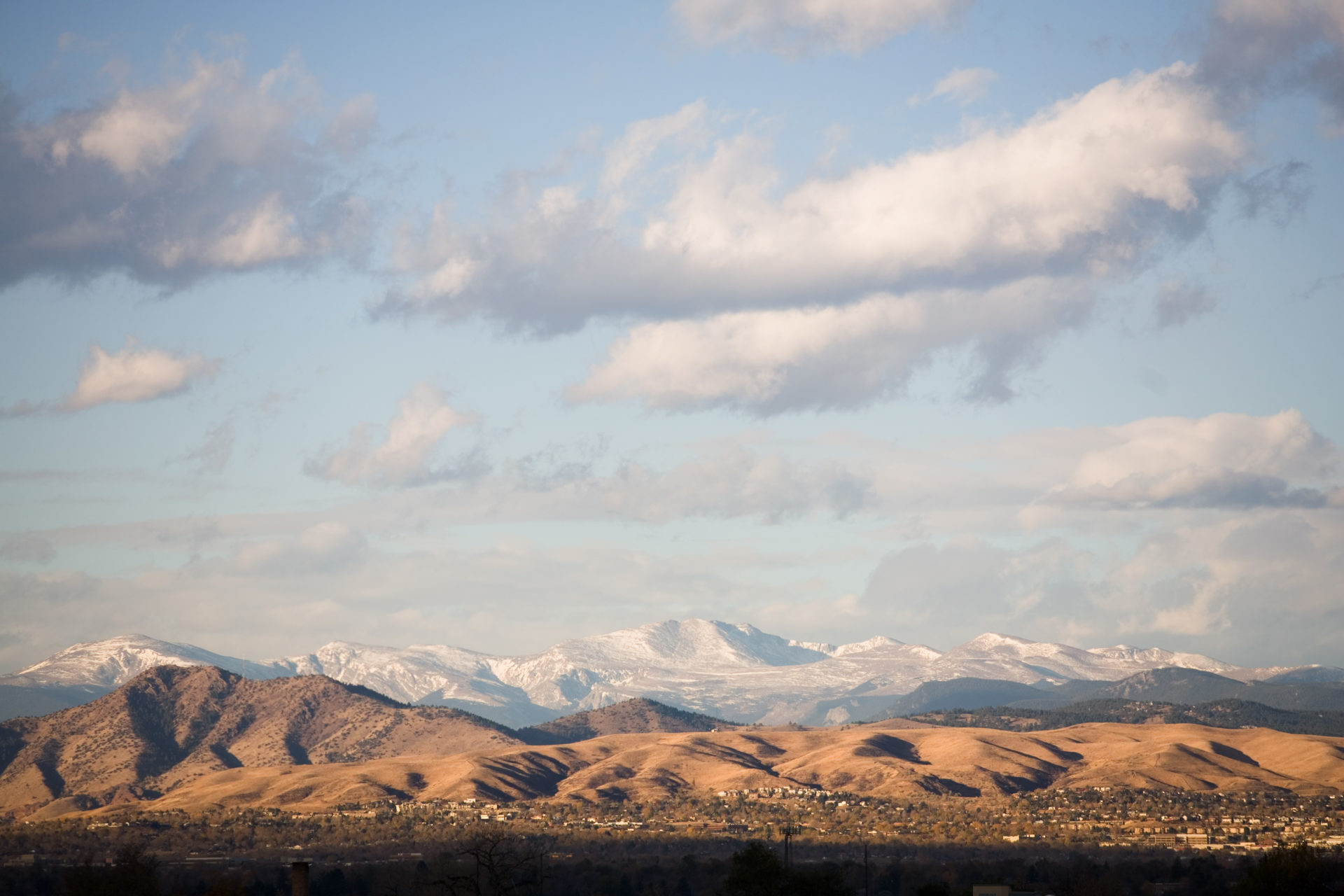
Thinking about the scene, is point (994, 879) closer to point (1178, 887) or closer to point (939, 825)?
point (1178, 887)

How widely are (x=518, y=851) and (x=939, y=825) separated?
61.2 metres

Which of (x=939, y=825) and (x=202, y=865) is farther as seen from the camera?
(x=939, y=825)

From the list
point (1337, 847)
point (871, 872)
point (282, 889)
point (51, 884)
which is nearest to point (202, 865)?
point (51, 884)

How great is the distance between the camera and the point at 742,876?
11369 cm

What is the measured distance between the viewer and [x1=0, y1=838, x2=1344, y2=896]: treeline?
113m

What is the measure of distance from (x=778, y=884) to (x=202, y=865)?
236ft

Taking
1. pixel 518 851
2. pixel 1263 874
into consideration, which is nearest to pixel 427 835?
pixel 518 851

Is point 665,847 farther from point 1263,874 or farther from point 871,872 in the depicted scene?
point 1263,874

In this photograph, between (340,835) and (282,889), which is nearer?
(282,889)

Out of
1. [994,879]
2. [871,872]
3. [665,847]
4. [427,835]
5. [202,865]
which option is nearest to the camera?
[994,879]

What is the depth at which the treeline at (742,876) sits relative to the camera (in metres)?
113

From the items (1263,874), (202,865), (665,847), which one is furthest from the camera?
(665,847)

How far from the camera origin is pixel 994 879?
128250mm

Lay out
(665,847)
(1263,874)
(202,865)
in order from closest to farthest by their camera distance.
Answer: (1263,874), (202,865), (665,847)
